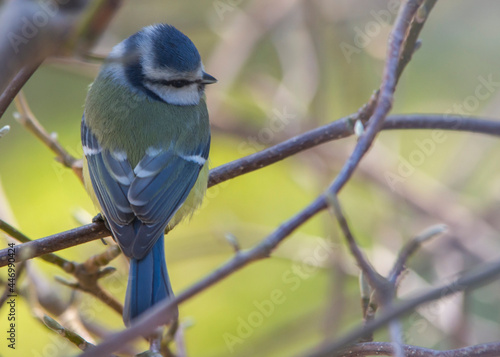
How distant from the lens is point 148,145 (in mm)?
2053

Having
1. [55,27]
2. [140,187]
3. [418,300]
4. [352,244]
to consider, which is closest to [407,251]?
[352,244]

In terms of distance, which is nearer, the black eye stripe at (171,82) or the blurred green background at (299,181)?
the black eye stripe at (171,82)

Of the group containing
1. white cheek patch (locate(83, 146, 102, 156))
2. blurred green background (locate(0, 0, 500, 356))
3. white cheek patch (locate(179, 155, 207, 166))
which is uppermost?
white cheek patch (locate(83, 146, 102, 156))

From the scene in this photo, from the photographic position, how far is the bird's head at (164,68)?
81.9 inches

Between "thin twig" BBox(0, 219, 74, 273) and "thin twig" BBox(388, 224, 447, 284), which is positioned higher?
"thin twig" BBox(388, 224, 447, 284)

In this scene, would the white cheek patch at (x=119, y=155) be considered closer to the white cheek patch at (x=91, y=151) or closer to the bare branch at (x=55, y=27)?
the white cheek patch at (x=91, y=151)

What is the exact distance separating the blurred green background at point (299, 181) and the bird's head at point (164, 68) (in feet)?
1.33

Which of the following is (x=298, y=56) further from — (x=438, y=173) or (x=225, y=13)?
(x=438, y=173)

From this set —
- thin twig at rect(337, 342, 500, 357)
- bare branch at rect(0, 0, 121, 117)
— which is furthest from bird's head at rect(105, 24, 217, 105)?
bare branch at rect(0, 0, 121, 117)

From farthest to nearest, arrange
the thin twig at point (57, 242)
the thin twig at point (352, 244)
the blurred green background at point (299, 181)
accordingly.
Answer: the blurred green background at point (299, 181)
the thin twig at point (57, 242)
the thin twig at point (352, 244)

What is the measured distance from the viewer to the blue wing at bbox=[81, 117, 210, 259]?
1756 millimetres

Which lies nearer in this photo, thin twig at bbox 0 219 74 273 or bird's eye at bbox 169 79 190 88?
thin twig at bbox 0 219 74 273

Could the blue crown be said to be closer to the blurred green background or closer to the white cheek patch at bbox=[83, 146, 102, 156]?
the white cheek patch at bbox=[83, 146, 102, 156]

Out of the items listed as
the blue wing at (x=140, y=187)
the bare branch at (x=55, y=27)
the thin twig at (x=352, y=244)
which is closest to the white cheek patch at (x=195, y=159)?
the blue wing at (x=140, y=187)
